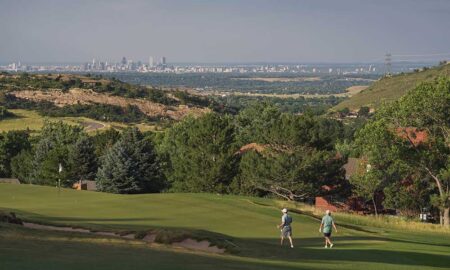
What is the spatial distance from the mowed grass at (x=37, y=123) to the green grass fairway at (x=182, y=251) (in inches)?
3868

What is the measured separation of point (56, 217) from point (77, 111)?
144225mm

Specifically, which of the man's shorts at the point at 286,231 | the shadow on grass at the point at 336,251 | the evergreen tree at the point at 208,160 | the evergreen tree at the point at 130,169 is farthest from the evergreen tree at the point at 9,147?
the man's shorts at the point at 286,231

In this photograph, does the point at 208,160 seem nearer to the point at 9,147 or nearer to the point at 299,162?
the point at 299,162

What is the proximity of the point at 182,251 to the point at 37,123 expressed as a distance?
13026 centimetres

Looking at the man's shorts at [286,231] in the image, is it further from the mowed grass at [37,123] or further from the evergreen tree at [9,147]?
the mowed grass at [37,123]

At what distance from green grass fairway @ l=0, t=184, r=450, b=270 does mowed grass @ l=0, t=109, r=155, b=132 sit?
98.3 m

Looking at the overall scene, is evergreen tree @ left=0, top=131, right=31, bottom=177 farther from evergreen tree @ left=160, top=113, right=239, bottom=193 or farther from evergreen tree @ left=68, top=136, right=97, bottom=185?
evergreen tree @ left=160, top=113, right=239, bottom=193

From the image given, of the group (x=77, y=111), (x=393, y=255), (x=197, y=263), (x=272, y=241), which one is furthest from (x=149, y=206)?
(x=77, y=111)

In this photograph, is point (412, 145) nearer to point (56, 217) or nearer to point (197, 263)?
point (56, 217)

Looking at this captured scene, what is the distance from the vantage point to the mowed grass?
5418 inches

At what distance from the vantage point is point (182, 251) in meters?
20.2

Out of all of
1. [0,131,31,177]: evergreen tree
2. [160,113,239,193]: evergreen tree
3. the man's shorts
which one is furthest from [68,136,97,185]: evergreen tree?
the man's shorts

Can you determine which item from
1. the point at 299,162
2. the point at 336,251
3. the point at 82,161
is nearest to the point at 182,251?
the point at 336,251

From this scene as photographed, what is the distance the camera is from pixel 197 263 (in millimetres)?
17234
